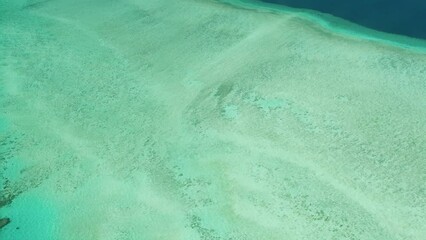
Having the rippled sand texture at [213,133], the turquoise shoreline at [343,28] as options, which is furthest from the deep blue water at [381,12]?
the rippled sand texture at [213,133]

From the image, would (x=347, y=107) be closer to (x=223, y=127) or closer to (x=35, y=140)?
(x=223, y=127)

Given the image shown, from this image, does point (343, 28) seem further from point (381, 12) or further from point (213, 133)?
point (213, 133)

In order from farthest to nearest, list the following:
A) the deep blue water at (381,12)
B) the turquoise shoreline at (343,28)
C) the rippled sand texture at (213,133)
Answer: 1. the deep blue water at (381,12)
2. the turquoise shoreline at (343,28)
3. the rippled sand texture at (213,133)

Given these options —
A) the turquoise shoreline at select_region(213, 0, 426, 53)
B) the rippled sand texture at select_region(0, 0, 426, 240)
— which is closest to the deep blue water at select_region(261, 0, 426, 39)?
the turquoise shoreline at select_region(213, 0, 426, 53)

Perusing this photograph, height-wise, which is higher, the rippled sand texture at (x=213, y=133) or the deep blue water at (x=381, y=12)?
the deep blue water at (x=381, y=12)

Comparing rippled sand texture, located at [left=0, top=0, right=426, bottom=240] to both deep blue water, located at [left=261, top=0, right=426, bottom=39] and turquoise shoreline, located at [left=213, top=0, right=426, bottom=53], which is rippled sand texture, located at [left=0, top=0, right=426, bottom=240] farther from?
deep blue water, located at [left=261, top=0, right=426, bottom=39]

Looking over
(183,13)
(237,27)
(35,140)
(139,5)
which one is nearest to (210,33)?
(237,27)

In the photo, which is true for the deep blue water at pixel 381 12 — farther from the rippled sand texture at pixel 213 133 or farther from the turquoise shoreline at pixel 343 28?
the rippled sand texture at pixel 213 133
